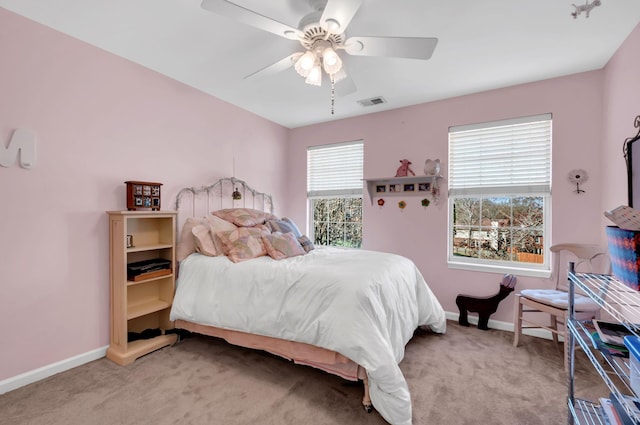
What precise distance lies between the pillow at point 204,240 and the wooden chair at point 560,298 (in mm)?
2812

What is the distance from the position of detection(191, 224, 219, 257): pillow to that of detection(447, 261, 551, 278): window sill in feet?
8.49

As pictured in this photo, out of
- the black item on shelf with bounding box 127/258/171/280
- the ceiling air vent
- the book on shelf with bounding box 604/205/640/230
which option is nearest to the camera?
the book on shelf with bounding box 604/205/640/230

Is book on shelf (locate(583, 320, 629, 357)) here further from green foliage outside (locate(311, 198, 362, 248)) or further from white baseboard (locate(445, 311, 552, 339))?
green foliage outside (locate(311, 198, 362, 248))

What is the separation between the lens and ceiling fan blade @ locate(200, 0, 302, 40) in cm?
144

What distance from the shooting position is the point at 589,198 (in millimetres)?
2680

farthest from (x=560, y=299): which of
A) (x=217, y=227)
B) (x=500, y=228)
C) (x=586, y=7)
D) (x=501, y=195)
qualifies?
(x=217, y=227)

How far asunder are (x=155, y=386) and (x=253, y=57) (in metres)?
2.66

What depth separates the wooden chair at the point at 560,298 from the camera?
2.25 metres

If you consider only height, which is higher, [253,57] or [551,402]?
[253,57]

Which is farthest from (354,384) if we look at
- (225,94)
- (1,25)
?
(1,25)

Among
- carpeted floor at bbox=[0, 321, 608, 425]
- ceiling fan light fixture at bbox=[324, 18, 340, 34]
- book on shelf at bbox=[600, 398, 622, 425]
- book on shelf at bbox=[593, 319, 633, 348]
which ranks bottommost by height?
carpeted floor at bbox=[0, 321, 608, 425]

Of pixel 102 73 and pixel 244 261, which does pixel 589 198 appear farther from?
pixel 102 73

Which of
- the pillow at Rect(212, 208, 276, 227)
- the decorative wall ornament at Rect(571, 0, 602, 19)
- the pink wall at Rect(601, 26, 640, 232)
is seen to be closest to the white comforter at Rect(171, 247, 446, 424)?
the pillow at Rect(212, 208, 276, 227)

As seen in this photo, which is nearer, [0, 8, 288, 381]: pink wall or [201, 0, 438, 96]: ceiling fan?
[201, 0, 438, 96]: ceiling fan
